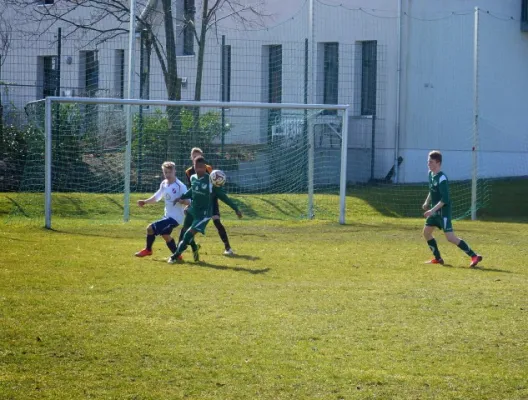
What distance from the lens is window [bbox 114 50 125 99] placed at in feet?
76.2

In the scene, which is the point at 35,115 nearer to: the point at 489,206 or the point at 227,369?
the point at 489,206

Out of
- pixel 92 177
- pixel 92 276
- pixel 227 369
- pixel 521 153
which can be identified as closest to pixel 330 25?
pixel 521 153

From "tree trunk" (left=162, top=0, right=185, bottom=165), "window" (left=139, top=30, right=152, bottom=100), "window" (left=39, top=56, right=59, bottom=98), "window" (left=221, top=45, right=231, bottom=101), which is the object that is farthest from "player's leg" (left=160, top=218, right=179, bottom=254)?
"window" (left=221, top=45, right=231, bottom=101)

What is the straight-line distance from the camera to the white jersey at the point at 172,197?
13602 millimetres

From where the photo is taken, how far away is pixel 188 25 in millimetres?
26750

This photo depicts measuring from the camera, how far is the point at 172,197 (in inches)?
536

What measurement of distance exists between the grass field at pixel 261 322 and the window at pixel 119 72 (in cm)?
833

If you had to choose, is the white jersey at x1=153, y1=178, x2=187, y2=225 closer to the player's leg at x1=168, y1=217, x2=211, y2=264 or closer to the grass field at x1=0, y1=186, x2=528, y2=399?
the player's leg at x1=168, y1=217, x2=211, y2=264

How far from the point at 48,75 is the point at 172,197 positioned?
11.2 m

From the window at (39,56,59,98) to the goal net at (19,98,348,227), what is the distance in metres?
1.90

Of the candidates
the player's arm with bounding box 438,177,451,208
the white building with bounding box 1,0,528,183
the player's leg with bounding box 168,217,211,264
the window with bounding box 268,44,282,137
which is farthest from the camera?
the white building with bounding box 1,0,528,183

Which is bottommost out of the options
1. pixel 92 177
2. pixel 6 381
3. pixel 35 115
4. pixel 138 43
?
pixel 6 381

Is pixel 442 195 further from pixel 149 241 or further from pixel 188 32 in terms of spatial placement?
pixel 188 32

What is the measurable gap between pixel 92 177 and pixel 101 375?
47.1 feet
